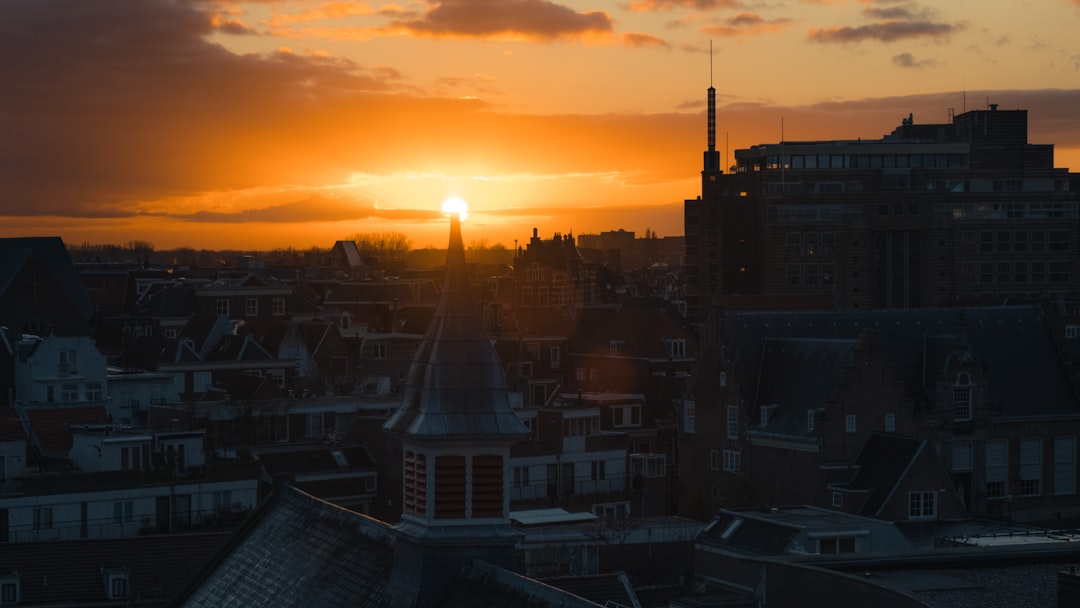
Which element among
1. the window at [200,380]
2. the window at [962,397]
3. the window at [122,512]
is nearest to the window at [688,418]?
the window at [962,397]

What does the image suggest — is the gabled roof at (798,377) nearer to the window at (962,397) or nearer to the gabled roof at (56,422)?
the window at (962,397)

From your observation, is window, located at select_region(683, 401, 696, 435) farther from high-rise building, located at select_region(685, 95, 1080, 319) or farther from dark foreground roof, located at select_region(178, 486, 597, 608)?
high-rise building, located at select_region(685, 95, 1080, 319)

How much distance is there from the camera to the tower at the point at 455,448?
1211 inches

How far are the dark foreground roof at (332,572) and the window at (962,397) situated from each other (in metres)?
53.4

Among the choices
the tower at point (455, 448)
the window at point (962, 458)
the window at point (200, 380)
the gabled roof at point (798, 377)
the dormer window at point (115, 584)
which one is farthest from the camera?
the window at point (200, 380)

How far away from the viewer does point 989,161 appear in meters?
170

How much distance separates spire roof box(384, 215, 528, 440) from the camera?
31406mm

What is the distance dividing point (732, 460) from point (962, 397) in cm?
1132

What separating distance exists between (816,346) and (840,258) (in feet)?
257

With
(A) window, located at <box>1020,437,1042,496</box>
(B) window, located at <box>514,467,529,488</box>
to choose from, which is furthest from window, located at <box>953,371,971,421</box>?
(B) window, located at <box>514,467,529,488</box>

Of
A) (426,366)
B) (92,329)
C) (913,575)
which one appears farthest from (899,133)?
(426,366)

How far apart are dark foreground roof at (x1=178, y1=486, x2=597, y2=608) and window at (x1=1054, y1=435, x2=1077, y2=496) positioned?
6048 centimetres

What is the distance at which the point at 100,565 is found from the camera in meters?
56.8

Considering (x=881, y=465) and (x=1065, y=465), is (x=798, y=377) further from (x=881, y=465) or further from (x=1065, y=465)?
(x=1065, y=465)
